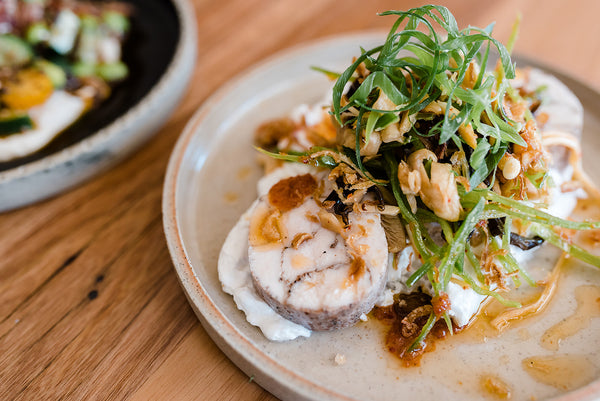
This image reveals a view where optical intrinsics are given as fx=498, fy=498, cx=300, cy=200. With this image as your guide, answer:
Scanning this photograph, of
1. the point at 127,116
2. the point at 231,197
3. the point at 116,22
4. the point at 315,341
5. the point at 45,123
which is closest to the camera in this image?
the point at 315,341

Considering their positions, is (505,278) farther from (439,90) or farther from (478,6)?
(478,6)

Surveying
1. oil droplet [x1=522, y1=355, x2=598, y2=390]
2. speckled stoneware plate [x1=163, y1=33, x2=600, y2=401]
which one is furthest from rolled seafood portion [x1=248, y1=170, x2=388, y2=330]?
oil droplet [x1=522, y1=355, x2=598, y2=390]

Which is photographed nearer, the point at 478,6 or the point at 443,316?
the point at 443,316

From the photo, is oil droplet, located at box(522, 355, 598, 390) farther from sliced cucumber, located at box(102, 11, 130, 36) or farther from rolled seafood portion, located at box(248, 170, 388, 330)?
sliced cucumber, located at box(102, 11, 130, 36)

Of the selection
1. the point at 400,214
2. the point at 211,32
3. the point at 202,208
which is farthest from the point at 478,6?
the point at 202,208

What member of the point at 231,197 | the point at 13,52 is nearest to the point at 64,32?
the point at 13,52

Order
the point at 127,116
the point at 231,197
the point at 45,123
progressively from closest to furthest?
the point at 231,197 < the point at 127,116 < the point at 45,123

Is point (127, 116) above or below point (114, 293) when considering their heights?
above

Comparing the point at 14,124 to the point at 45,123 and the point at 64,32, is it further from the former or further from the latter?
the point at 64,32
